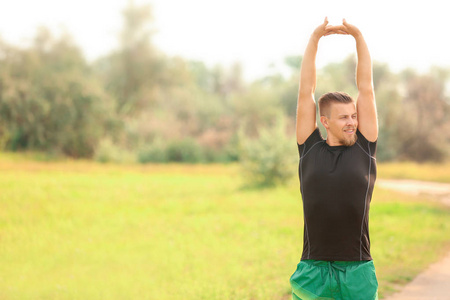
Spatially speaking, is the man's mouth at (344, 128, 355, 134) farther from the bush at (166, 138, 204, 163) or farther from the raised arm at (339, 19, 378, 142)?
the bush at (166, 138, 204, 163)

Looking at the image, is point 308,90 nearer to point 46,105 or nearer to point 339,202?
point 339,202

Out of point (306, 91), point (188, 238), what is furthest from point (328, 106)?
point (188, 238)

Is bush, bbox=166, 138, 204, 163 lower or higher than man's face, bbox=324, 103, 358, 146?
lower

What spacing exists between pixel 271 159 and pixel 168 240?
24.5 feet

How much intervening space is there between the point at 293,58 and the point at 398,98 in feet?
73.9

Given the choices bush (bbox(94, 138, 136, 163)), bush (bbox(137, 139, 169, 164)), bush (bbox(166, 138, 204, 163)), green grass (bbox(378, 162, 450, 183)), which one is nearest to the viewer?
green grass (bbox(378, 162, 450, 183))

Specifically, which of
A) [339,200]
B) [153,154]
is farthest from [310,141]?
[153,154]

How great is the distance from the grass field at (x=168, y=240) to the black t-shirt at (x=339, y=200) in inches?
120

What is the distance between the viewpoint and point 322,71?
137ft

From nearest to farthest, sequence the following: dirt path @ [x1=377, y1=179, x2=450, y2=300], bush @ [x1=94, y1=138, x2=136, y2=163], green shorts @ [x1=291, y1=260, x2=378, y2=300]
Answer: green shorts @ [x1=291, y1=260, x2=378, y2=300] → dirt path @ [x1=377, y1=179, x2=450, y2=300] → bush @ [x1=94, y1=138, x2=136, y2=163]

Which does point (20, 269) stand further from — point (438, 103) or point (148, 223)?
point (438, 103)

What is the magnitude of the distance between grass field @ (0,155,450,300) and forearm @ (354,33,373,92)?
334 centimetres

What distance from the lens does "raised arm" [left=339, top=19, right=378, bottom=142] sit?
2906 mm

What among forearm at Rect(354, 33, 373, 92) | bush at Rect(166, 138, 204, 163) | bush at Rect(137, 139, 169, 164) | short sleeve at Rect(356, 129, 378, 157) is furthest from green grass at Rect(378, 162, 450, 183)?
short sleeve at Rect(356, 129, 378, 157)
